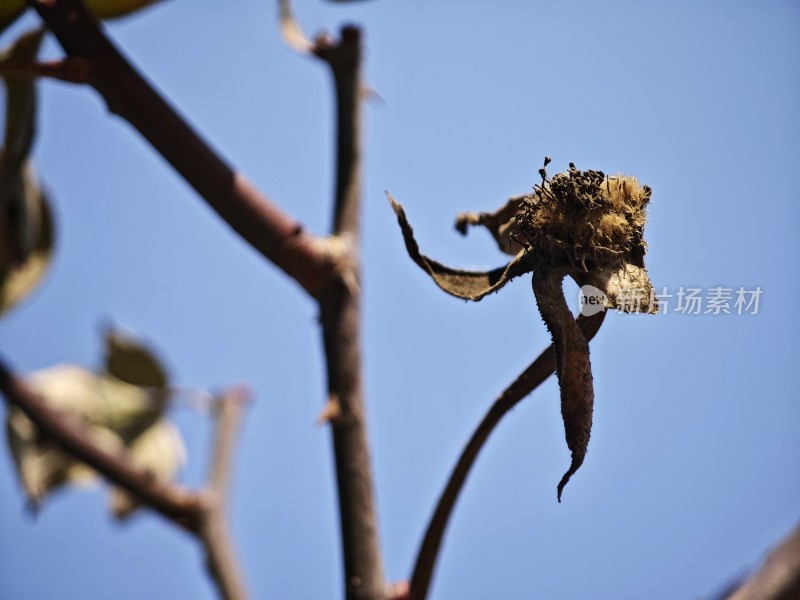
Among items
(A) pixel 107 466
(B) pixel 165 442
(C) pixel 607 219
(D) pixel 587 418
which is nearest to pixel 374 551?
(D) pixel 587 418

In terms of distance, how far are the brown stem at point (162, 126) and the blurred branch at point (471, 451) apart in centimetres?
45

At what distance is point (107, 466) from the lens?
7.15 feet

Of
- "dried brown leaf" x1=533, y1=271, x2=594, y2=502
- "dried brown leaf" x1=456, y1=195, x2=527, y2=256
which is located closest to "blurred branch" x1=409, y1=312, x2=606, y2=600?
"dried brown leaf" x1=533, y1=271, x2=594, y2=502

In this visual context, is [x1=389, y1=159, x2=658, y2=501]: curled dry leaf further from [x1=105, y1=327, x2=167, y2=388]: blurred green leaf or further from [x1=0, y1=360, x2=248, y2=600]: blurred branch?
[x1=105, y1=327, x2=167, y2=388]: blurred green leaf

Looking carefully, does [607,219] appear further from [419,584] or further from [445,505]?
[419,584]

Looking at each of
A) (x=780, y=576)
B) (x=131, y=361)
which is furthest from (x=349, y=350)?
(x=131, y=361)

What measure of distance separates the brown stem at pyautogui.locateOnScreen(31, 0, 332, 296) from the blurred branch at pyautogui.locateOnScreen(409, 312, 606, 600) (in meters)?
0.45

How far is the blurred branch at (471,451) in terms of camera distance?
1126 millimetres

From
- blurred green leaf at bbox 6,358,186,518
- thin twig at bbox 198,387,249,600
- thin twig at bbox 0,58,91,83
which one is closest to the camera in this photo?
thin twig at bbox 0,58,91,83

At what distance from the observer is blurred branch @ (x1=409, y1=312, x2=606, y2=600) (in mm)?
1126

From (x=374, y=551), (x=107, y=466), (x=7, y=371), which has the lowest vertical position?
(x=107, y=466)

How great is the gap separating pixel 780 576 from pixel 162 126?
3.57 ft

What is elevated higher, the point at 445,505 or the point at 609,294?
the point at 609,294

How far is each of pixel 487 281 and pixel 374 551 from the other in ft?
1.62
